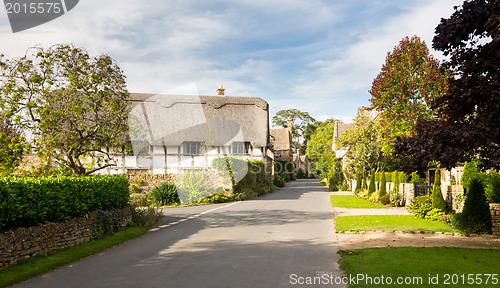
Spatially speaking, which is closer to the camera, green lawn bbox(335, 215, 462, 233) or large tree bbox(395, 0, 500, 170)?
large tree bbox(395, 0, 500, 170)

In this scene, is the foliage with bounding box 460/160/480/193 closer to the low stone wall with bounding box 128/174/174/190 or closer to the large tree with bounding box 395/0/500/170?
the large tree with bounding box 395/0/500/170

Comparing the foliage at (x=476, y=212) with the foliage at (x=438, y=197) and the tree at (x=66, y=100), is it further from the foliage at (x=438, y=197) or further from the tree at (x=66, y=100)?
the tree at (x=66, y=100)

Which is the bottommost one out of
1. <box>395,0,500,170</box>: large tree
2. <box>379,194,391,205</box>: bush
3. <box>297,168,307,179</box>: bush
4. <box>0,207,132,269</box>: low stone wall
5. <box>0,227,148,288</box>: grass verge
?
<box>297,168,307,179</box>: bush

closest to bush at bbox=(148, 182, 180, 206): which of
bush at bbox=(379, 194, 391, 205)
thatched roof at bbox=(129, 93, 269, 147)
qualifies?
thatched roof at bbox=(129, 93, 269, 147)

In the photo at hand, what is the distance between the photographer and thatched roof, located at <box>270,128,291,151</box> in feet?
230

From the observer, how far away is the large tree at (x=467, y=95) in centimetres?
725

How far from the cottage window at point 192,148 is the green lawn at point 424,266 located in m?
26.6

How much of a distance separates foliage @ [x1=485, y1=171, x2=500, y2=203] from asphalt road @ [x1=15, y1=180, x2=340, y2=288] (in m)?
5.20

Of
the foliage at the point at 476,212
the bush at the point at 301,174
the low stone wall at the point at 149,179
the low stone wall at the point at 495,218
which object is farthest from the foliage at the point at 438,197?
the bush at the point at 301,174

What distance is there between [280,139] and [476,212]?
59743 mm

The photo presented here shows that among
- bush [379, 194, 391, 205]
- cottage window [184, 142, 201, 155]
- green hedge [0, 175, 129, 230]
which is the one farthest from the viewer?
cottage window [184, 142, 201, 155]

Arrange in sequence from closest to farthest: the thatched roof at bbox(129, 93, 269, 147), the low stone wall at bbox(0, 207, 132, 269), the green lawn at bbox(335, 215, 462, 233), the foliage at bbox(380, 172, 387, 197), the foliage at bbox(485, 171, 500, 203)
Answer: the low stone wall at bbox(0, 207, 132, 269), the foliage at bbox(485, 171, 500, 203), the green lawn at bbox(335, 215, 462, 233), the foliage at bbox(380, 172, 387, 197), the thatched roof at bbox(129, 93, 269, 147)

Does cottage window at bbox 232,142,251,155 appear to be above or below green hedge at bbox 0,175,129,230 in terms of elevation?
above

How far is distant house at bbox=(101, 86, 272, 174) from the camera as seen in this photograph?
3219cm
